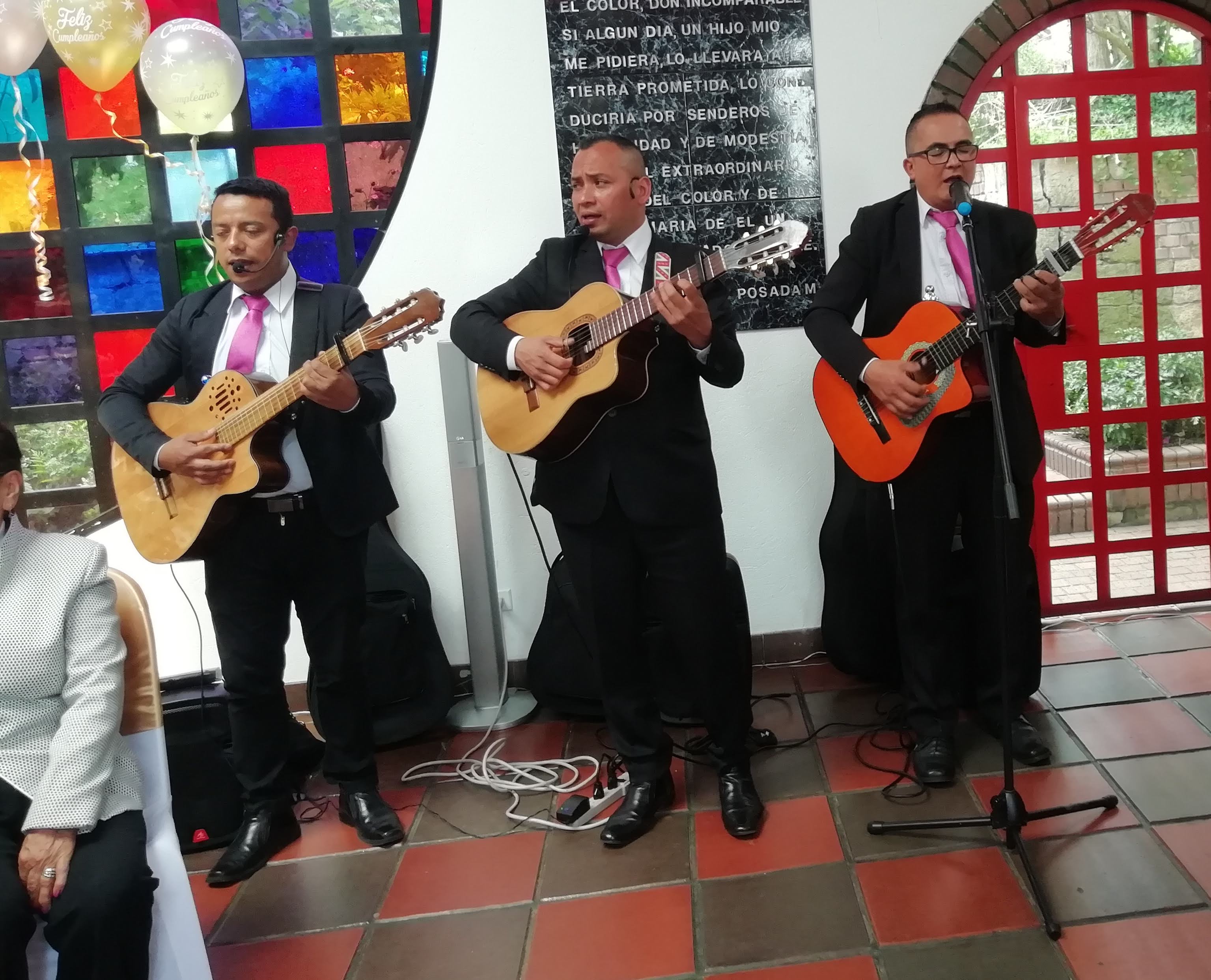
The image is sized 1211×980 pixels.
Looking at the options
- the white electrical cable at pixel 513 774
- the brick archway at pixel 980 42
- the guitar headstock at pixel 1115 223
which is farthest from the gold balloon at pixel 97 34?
the guitar headstock at pixel 1115 223

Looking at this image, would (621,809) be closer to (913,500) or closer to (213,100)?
(913,500)

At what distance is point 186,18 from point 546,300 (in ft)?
5.03

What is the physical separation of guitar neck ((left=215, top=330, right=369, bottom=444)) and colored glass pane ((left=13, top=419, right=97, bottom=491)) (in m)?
1.34

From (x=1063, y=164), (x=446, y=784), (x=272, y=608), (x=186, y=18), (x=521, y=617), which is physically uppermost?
(x=186, y=18)

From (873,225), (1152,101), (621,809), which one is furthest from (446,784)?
(1152,101)

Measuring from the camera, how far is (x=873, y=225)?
245cm

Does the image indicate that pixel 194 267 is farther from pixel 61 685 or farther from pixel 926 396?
pixel 926 396

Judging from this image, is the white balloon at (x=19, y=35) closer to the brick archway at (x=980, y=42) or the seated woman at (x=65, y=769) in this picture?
the seated woman at (x=65, y=769)

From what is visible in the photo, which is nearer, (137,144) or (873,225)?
(873,225)

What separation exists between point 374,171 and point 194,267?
66 centimetres

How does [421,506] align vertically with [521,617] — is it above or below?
above

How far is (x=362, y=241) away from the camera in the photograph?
10.7ft

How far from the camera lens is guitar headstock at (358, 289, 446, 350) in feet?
6.91

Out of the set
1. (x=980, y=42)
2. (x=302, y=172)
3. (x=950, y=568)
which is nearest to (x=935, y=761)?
(x=950, y=568)
